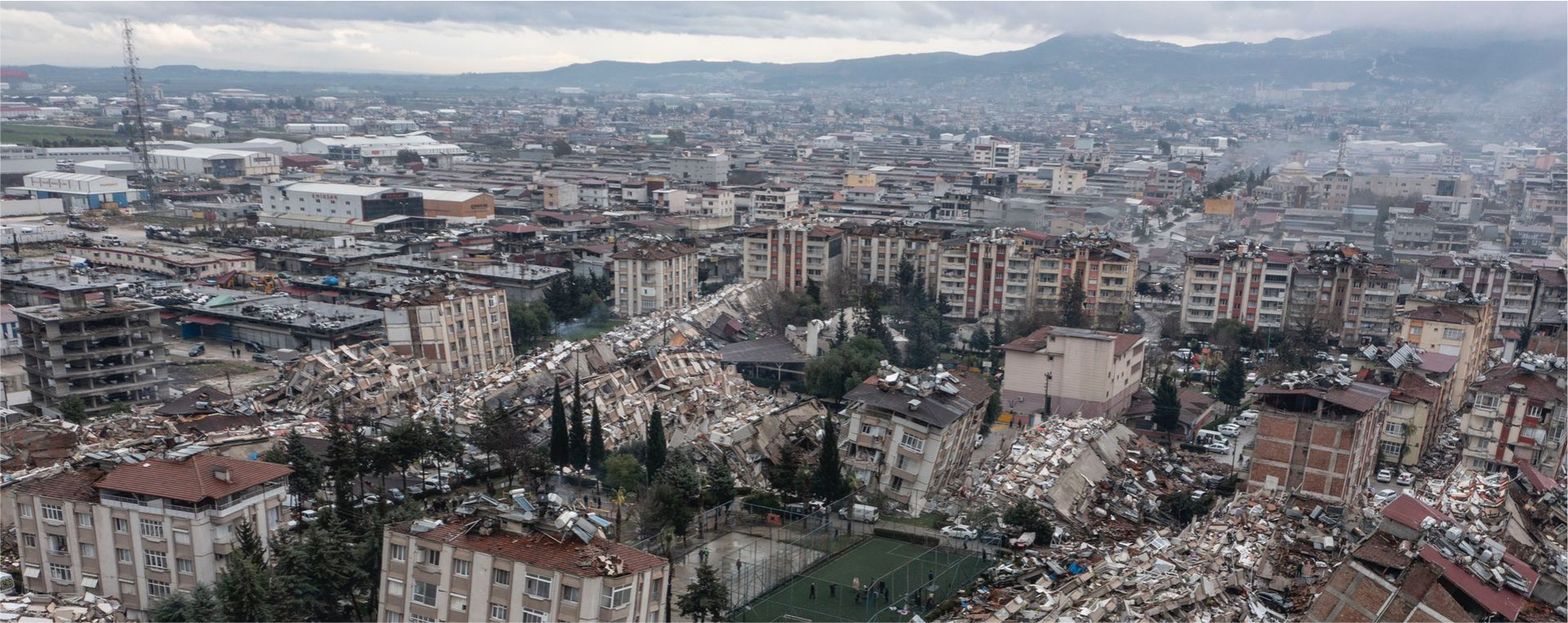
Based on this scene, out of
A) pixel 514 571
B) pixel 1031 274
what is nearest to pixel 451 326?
pixel 514 571

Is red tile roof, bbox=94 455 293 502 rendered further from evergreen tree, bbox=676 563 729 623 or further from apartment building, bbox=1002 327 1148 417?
apartment building, bbox=1002 327 1148 417

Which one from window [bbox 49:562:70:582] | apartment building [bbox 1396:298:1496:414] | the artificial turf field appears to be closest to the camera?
window [bbox 49:562:70:582]

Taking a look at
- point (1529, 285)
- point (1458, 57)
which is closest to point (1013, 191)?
point (1529, 285)

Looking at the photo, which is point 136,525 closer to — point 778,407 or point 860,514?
point 860,514

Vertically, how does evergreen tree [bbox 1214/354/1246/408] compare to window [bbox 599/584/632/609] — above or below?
below

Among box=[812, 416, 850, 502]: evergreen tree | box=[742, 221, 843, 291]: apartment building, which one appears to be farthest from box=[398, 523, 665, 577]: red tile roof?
box=[742, 221, 843, 291]: apartment building
